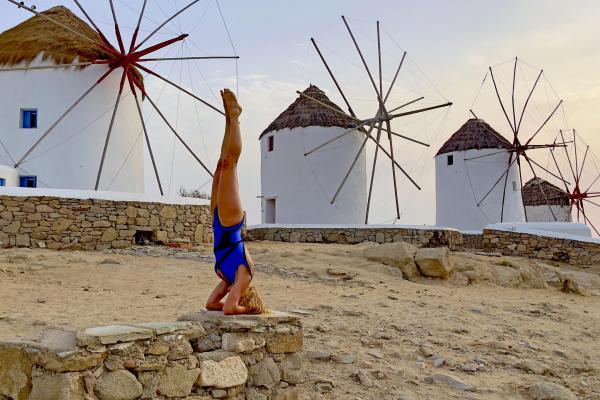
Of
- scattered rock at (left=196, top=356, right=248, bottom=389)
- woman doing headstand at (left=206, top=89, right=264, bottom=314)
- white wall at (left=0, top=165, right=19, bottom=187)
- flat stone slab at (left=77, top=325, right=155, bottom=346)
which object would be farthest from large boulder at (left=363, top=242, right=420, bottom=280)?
white wall at (left=0, top=165, right=19, bottom=187)

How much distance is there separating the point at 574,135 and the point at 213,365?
2511 cm

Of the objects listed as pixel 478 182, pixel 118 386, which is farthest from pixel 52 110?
pixel 478 182

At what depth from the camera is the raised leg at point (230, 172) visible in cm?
407

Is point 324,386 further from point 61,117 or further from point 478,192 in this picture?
point 478,192

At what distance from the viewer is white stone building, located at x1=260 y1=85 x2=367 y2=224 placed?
19.6 m

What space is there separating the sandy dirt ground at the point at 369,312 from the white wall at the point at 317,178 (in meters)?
7.77

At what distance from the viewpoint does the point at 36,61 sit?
45.2 feet

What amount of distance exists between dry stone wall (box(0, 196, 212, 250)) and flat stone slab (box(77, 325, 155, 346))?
28.0 ft

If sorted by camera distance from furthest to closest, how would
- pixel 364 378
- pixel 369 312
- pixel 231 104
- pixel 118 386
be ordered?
pixel 369 312 → pixel 364 378 → pixel 231 104 → pixel 118 386

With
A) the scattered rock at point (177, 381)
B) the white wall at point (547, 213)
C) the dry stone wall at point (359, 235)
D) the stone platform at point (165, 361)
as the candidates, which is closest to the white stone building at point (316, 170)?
the dry stone wall at point (359, 235)

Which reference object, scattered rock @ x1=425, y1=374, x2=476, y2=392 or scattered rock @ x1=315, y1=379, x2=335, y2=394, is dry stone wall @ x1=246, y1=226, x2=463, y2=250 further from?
scattered rock @ x1=315, y1=379, x2=335, y2=394

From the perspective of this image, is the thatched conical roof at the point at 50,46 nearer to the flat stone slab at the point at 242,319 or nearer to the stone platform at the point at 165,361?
the flat stone slab at the point at 242,319

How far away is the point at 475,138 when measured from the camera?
2428 cm

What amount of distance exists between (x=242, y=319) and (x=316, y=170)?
1590cm
